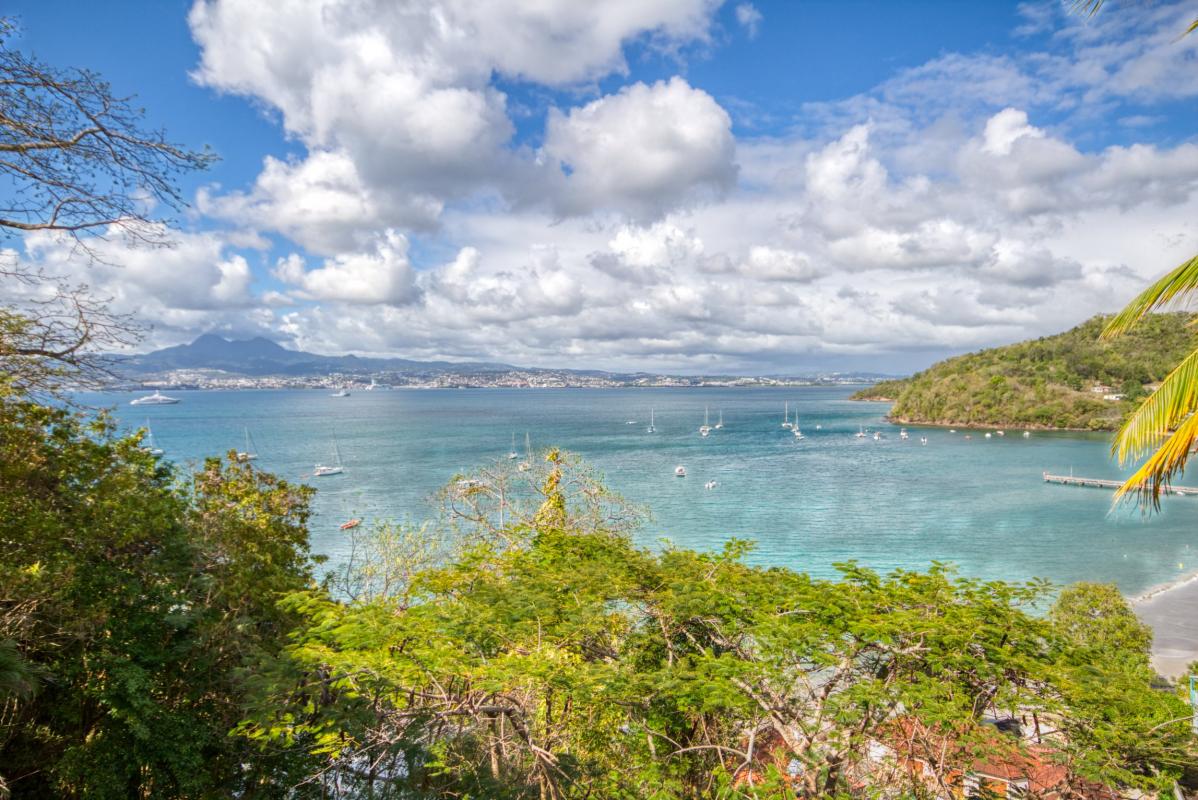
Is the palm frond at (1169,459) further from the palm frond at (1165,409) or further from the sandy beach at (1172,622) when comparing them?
the sandy beach at (1172,622)

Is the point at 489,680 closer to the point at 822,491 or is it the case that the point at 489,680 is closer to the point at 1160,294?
the point at 1160,294

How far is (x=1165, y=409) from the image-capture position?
171 inches

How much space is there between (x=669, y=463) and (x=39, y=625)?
188 feet

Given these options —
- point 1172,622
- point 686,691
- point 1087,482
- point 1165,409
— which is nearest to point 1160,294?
point 1165,409

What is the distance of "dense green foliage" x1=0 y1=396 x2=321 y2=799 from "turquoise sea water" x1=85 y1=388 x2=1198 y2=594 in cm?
530

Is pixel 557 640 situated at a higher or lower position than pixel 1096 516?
higher

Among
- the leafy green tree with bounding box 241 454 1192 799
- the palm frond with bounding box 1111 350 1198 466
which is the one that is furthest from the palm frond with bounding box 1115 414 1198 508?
the leafy green tree with bounding box 241 454 1192 799

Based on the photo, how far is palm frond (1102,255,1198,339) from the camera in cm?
411

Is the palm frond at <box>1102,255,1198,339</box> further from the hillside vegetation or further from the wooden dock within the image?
the hillside vegetation

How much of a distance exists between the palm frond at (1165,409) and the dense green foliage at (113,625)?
868 cm

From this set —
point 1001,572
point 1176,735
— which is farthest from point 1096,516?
point 1176,735

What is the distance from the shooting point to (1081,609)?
1812 cm

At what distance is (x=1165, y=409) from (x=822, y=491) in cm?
4677

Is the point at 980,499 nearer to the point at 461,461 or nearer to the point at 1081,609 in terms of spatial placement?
the point at 1081,609
